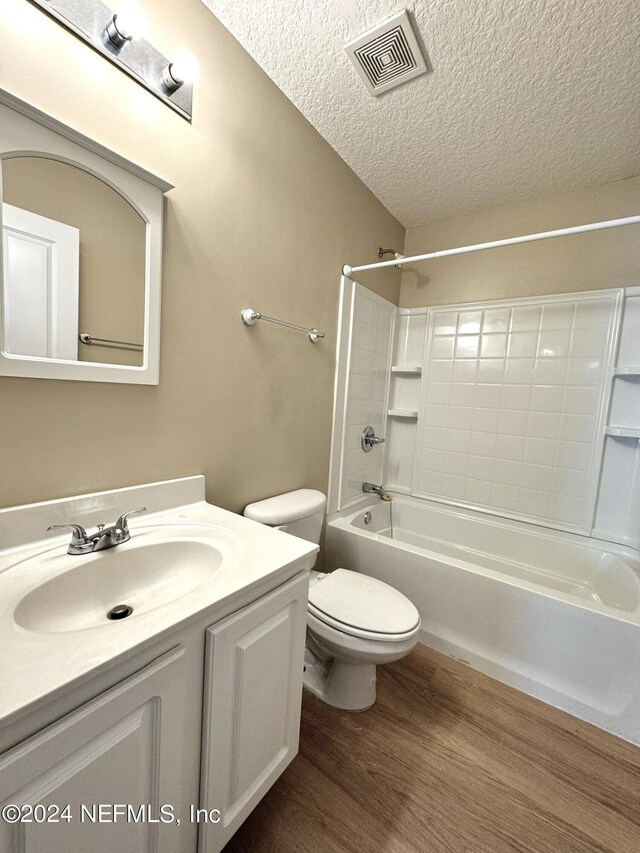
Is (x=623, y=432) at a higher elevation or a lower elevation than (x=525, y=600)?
higher

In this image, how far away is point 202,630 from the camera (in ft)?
2.35

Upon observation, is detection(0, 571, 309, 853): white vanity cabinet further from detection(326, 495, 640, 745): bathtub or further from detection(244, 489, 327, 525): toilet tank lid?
detection(326, 495, 640, 745): bathtub

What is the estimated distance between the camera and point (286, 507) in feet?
4.90

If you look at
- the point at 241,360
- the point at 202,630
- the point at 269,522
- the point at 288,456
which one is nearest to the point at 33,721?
the point at 202,630

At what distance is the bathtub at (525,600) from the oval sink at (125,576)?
43.6 inches

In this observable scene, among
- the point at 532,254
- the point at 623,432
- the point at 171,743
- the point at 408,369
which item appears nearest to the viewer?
the point at 171,743

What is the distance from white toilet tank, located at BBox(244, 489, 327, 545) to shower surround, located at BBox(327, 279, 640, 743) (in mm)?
401

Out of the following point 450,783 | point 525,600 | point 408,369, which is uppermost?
point 408,369

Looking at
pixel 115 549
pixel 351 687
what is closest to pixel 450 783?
pixel 351 687

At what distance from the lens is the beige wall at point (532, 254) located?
184cm

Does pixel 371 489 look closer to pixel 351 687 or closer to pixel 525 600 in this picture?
pixel 525 600

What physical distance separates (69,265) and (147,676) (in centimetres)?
96

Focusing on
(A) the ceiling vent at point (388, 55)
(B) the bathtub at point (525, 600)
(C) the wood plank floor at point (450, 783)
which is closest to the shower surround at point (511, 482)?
(B) the bathtub at point (525, 600)

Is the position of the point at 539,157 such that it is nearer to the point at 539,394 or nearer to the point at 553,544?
the point at 539,394
